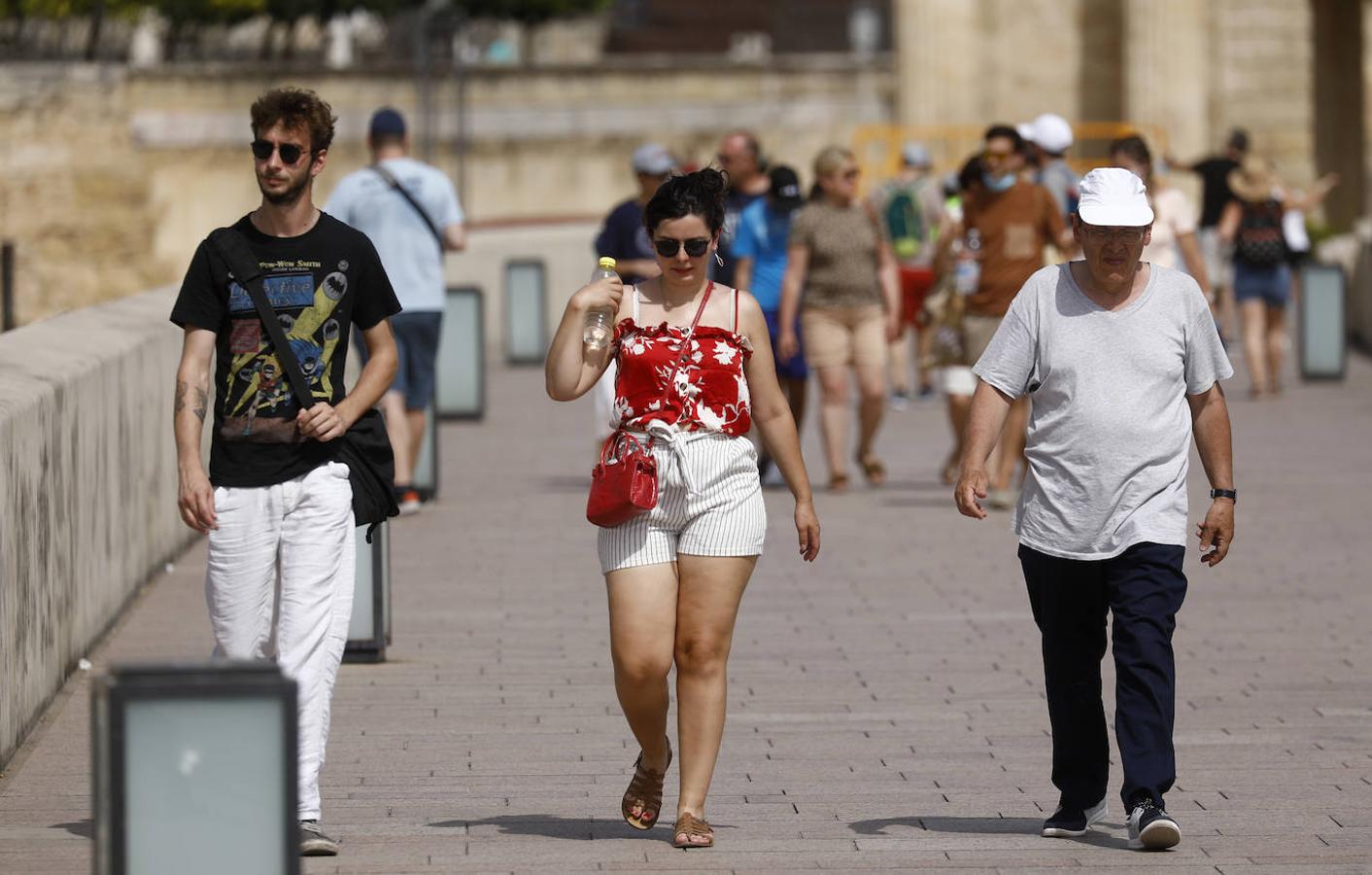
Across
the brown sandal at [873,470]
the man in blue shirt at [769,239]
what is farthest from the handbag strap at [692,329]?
the brown sandal at [873,470]

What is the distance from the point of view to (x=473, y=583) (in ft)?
37.2

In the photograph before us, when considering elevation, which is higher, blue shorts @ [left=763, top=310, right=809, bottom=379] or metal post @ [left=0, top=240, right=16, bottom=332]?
metal post @ [left=0, top=240, right=16, bottom=332]

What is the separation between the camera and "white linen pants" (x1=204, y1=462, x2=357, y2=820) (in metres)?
6.68

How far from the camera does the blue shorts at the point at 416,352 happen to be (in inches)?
522

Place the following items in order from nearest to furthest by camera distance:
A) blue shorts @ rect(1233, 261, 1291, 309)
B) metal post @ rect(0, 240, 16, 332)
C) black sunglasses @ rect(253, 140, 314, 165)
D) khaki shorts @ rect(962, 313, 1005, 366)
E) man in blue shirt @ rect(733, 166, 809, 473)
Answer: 1. black sunglasses @ rect(253, 140, 314, 165)
2. khaki shorts @ rect(962, 313, 1005, 366)
3. man in blue shirt @ rect(733, 166, 809, 473)
4. metal post @ rect(0, 240, 16, 332)
5. blue shorts @ rect(1233, 261, 1291, 309)

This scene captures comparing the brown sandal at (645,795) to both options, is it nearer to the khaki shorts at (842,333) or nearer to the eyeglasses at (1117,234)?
the eyeglasses at (1117,234)

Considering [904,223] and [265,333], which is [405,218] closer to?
[265,333]

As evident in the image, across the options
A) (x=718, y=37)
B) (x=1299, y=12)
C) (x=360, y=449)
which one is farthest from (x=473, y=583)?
(x=718, y=37)

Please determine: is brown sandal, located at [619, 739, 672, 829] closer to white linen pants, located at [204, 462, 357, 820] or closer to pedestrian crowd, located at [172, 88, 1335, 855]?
pedestrian crowd, located at [172, 88, 1335, 855]

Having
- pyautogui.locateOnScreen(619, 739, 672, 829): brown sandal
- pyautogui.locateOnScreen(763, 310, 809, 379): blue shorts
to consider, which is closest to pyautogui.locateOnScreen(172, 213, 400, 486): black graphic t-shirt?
pyautogui.locateOnScreen(619, 739, 672, 829): brown sandal

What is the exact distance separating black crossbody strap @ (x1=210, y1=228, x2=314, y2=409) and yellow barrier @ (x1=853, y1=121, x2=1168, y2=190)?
109 feet

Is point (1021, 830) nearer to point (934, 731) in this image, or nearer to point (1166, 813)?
point (1166, 813)

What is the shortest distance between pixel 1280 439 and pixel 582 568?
684cm

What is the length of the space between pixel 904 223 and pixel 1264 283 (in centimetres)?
313
